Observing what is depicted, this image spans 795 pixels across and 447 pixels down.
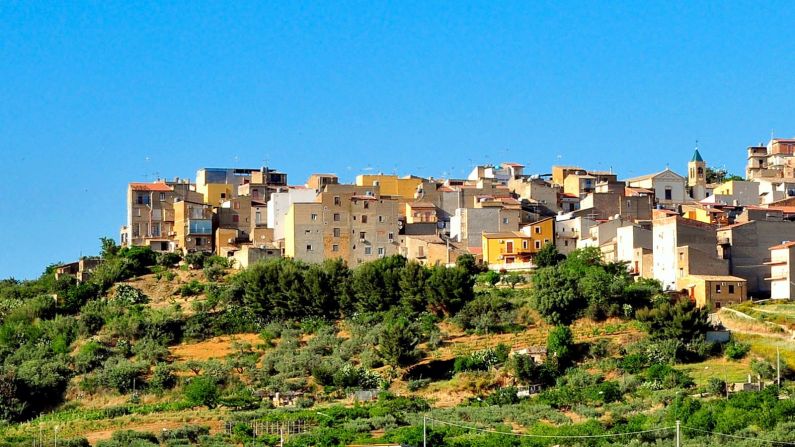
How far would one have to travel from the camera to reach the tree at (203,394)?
57519 mm

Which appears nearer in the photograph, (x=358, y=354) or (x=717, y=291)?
(x=358, y=354)

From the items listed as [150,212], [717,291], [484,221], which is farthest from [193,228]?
[717,291]

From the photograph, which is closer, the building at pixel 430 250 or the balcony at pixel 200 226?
the building at pixel 430 250

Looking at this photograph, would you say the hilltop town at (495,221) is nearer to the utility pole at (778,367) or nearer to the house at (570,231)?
the house at (570,231)

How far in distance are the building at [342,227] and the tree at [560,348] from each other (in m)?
16.5

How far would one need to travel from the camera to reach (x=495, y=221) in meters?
75.6

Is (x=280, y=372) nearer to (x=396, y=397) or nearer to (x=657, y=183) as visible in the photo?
(x=396, y=397)

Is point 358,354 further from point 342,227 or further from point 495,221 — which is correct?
point 495,221

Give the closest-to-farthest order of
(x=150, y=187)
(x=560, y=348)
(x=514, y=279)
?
(x=560, y=348) < (x=514, y=279) < (x=150, y=187)

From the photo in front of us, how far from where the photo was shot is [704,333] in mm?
58281

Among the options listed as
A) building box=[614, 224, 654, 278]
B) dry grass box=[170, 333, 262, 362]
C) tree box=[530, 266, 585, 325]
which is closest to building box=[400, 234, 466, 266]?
building box=[614, 224, 654, 278]

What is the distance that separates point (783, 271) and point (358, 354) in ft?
57.0

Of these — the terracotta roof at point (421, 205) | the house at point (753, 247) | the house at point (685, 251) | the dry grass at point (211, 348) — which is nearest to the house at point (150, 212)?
the terracotta roof at point (421, 205)

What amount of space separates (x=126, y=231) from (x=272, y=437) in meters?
34.3
